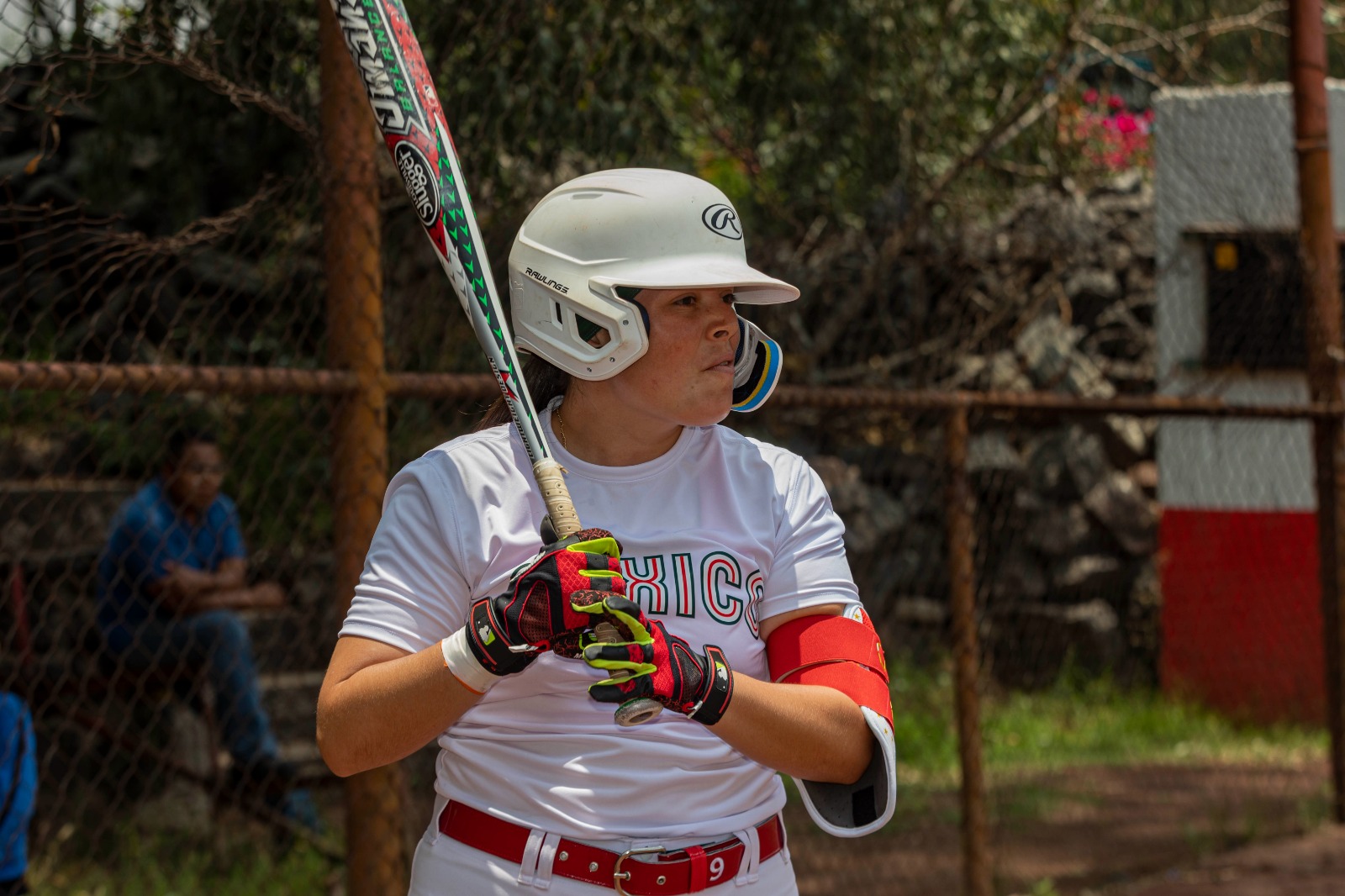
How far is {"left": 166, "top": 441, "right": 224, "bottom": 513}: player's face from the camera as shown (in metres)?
4.65

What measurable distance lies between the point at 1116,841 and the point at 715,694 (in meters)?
4.39

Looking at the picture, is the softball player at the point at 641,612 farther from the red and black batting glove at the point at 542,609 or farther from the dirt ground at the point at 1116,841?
the dirt ground at the point at 1116,841

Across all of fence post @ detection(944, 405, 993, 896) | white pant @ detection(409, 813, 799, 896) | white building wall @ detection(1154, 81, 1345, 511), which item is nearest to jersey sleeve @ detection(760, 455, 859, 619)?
white pant @ detection(409, 813, 799, 896)

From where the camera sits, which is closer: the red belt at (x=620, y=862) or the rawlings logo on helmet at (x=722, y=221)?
the red belt at (x=620, y=862)

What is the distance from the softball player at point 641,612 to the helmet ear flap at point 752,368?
0.05 metres

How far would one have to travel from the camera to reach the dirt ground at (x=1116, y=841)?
5051mm

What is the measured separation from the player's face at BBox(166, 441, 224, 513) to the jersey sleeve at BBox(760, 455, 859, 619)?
10.2 feet

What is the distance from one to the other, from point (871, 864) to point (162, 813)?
270 centimetres

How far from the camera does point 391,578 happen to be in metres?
1.79

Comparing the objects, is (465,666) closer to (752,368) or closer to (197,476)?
(752,368)

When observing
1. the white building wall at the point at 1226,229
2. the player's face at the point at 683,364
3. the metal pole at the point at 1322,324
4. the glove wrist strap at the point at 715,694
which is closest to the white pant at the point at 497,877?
the glove wrist strap at the point at 715,694

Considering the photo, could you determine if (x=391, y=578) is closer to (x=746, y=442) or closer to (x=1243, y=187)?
(x=746, y=442)

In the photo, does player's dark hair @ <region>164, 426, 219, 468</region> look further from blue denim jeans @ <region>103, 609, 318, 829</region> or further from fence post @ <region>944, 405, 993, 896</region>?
fence post @ <region>944, 405, 993, 896</region>

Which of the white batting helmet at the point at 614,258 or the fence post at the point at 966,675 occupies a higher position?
the white batting helmet at the point at 614,258
